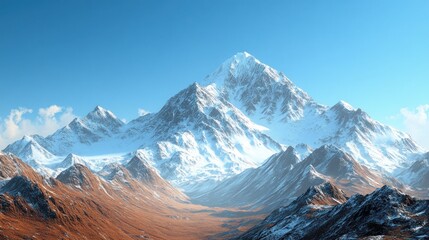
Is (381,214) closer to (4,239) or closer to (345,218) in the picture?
(345,218)

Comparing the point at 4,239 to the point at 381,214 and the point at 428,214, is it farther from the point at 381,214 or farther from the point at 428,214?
the point at 428,214

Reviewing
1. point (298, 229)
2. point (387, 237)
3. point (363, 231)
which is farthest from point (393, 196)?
point (298, 229)

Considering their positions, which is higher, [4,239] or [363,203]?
[4,239]

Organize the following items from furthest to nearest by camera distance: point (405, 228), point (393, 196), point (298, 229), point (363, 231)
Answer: point (298, 229) < point (393, 196) < point (363, 231) < point (405, 228)

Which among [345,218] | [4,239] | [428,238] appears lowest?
[428,238]

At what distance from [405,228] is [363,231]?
12270 millimetres

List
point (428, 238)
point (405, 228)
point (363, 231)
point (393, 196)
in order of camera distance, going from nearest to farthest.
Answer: point (428, 238)
point (405, 228)
point (363, 231)
point (393, 196)

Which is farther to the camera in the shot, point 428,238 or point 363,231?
point 363,231

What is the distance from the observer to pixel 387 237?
4500 inches

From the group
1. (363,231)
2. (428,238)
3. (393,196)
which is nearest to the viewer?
(428,238)

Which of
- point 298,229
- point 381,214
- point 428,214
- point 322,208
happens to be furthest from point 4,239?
point 428,214

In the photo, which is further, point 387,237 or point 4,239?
point 4,239

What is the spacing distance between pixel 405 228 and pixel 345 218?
103 ft

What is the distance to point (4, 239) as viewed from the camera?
197000 millimetres
